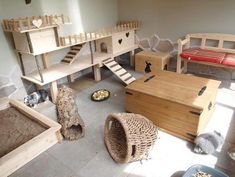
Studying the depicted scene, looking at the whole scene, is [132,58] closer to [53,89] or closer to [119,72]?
[119,72]

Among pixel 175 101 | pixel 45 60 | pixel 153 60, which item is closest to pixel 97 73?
pixel 45 60

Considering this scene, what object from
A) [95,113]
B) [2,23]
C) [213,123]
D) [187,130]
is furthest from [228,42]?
[2,23]

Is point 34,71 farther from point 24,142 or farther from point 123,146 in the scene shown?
point 123,146

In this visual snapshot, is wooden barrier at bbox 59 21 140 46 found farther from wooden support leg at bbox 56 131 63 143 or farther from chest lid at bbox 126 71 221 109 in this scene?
wooden support leg at bbox 56 131 63 143

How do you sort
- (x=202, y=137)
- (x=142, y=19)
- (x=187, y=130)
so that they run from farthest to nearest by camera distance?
1. (x=142, y=19)
2. (x=187, y=130)
3. (x=202, y=137)

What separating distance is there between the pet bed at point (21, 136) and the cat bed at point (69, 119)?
9 centimetres

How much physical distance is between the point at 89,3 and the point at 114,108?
6.13 feet

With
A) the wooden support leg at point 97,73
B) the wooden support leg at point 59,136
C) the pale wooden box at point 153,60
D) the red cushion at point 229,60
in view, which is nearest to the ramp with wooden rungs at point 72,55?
the wooden support leg at point 97,73

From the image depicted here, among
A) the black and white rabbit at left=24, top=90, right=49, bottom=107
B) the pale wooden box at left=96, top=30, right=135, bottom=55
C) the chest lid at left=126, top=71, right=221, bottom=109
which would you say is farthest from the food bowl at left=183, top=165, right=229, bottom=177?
the pale wooden box at left=96, top=30, right=135, bottom=55

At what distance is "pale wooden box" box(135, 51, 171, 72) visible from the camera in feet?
10.8

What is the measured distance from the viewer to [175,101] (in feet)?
5.98

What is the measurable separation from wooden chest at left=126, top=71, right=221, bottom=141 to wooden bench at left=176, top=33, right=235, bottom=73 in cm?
72

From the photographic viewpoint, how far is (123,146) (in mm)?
1793

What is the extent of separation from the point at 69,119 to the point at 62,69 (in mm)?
1066
